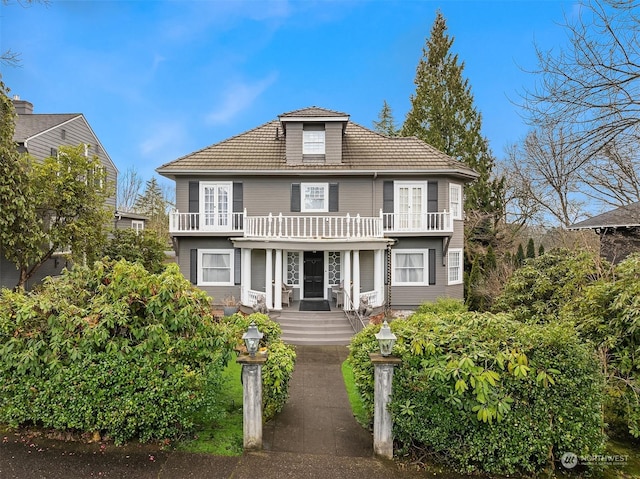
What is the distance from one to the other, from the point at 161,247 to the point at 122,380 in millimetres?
13756

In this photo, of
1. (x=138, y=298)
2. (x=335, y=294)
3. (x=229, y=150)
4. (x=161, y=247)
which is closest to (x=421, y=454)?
(x=138, y=298)

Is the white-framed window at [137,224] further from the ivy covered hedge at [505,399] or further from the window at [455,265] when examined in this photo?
the ivy covered hedge at [505,399]

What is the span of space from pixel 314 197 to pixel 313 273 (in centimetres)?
352

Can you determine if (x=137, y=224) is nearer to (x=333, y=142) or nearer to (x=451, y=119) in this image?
(x=333, y=142)

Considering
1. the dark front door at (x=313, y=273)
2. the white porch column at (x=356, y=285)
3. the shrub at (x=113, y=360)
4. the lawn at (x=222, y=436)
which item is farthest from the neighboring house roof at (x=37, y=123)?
the lawn at (x=222, y=436)

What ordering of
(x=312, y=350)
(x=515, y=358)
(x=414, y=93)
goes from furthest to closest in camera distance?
1. (x=414, y=93)
2. (x=312, y=350)
3. (x=515, y=358)

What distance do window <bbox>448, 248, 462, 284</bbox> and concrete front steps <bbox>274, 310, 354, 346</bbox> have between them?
20.6 ft

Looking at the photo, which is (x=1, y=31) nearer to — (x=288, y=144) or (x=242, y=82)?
(x=288, y=144)

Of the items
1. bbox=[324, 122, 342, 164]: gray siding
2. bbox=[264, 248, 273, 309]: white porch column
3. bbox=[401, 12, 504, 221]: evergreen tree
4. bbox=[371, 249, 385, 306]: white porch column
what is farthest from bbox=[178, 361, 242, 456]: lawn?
bbox=[401, 12, 504, 221]: evergreen tree

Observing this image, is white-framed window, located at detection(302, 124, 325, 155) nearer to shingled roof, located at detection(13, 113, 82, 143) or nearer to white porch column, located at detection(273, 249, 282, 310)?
white porch column, located at detection(273, 249, 282, 310)

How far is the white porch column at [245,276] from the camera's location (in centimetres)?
1310

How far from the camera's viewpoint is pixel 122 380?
14.7 ft

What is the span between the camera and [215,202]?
14.7 m

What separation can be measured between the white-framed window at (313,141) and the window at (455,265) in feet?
26.1
